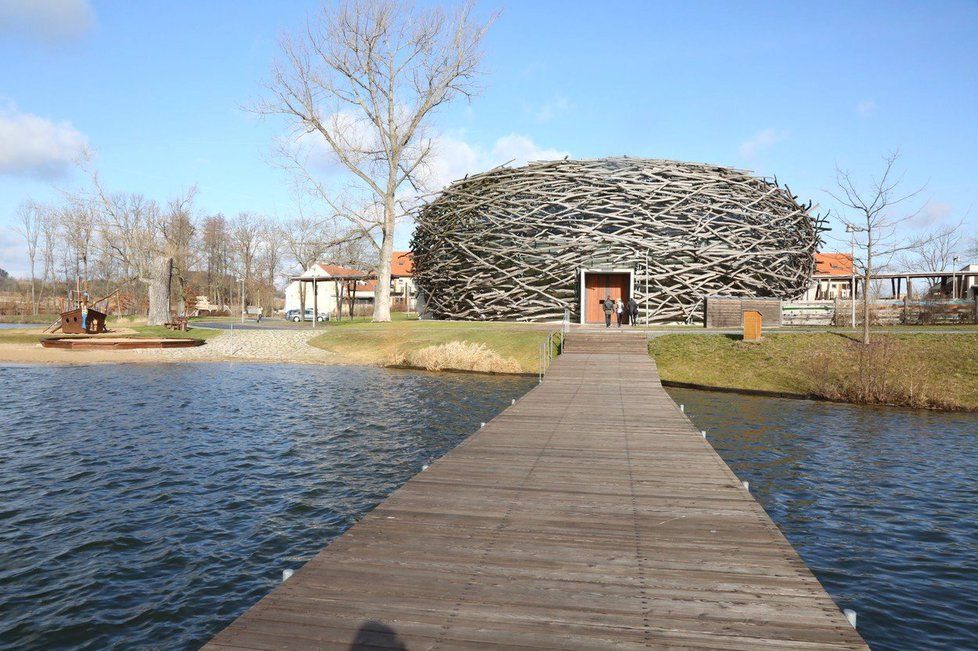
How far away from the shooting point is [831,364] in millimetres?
22594

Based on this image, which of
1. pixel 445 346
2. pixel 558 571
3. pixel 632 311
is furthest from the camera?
pixel 632 311

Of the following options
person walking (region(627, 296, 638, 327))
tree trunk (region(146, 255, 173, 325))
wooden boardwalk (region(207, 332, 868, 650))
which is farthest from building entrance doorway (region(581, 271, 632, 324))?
tree trunk (region(146, 255, 173, 325))

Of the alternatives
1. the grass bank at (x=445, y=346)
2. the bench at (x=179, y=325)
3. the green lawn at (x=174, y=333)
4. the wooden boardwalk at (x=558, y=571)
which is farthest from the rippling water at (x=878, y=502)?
the bench at (x=179, y=325)

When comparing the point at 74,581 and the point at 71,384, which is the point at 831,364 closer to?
the point at 74,581

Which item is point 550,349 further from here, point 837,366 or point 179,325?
point 179,325

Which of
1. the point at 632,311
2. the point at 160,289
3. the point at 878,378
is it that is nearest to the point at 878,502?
the point at 878,378

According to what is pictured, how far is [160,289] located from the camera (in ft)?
157

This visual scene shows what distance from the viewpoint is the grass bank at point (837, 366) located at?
20047 millimetres

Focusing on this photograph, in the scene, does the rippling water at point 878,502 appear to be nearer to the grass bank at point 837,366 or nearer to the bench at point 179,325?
the grass bank at point 837,366

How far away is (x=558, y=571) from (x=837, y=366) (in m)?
20.7

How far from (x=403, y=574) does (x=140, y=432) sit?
12.4m

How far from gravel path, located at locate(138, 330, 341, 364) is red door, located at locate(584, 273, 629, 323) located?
14.9 m

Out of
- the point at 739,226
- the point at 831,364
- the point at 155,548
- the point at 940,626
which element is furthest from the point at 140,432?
the point at 739,226

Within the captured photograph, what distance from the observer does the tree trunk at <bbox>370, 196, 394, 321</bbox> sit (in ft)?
139
